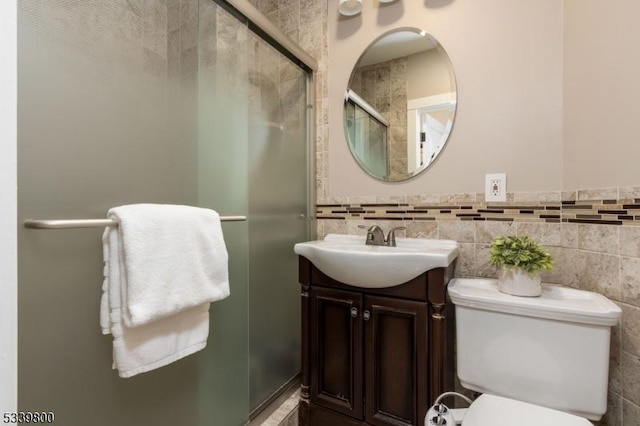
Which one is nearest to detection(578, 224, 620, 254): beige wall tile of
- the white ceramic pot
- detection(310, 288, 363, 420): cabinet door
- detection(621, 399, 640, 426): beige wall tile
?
the white ceramic pot

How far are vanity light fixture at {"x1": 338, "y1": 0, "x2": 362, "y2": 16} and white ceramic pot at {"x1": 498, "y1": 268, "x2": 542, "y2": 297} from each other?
1474 mm

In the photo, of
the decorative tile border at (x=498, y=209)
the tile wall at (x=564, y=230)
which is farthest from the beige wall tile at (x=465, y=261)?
the decorative tile border at (x=498, y=209)

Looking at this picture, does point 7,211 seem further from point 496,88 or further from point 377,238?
point 496,88

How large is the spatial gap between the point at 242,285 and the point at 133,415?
522 mm

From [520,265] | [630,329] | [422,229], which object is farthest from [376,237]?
[630,329]

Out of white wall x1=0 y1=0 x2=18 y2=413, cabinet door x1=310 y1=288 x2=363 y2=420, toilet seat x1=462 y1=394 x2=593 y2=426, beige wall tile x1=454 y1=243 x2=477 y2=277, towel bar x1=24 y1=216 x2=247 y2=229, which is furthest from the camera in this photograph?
beige wall tile x1=454 y1=243 x2=477 y2=277

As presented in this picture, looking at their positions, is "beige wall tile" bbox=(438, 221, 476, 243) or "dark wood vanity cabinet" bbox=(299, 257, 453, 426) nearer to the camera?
"dark wood vanity cabinet" bbox=(299, 257, 453, 426)

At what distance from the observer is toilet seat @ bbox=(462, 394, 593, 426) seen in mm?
783

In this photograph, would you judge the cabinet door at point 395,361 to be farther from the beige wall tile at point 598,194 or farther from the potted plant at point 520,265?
the beige wall tile at point 598,194

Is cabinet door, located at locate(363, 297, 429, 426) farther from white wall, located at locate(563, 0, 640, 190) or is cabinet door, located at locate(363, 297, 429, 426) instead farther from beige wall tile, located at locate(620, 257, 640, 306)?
white wall, located at locate(563, 0, 640, 190)

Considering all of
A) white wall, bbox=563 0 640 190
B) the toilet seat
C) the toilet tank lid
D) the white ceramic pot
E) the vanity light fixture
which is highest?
the vanity light fixture

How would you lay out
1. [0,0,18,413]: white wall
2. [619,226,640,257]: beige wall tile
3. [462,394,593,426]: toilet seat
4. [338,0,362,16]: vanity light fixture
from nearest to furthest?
[0,0,18,413]: white wall
[462,394,593,426]: toilet seat
[619,226,640,257]: beige wall tile
[338,0,362,16]: vanity light fixture

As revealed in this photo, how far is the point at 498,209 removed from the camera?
1.27 m

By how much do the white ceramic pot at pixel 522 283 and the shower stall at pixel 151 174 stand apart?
989 mm
